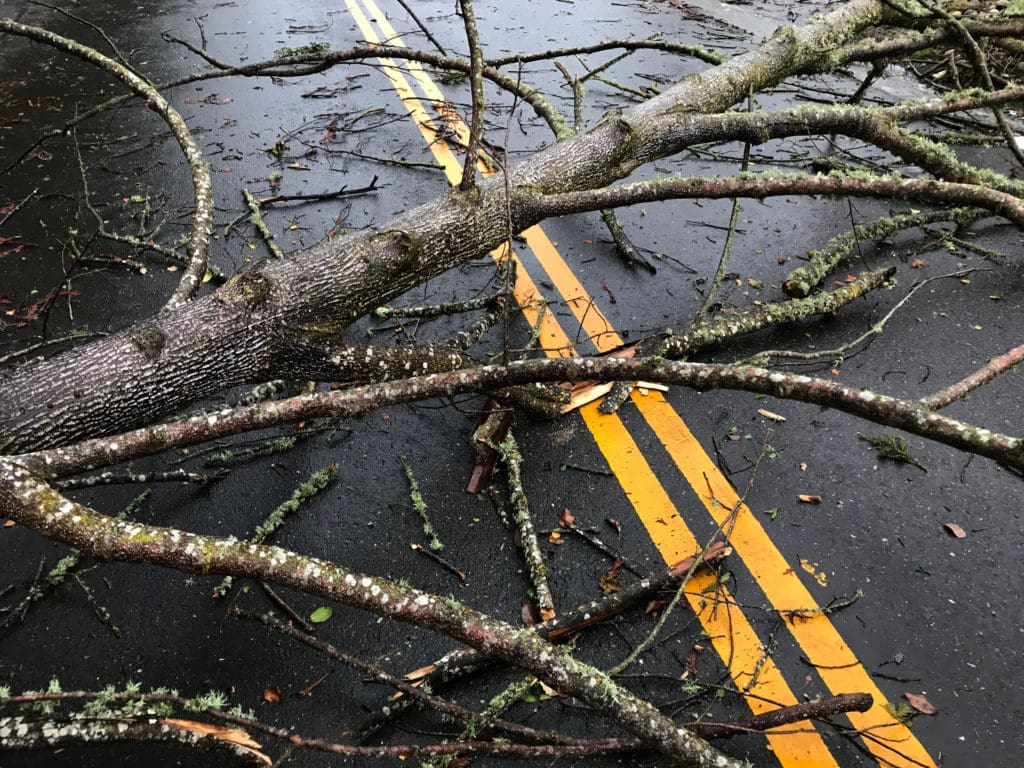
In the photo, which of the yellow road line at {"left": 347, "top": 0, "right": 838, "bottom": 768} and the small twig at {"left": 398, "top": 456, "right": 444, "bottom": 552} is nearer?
the yellow road line at {"left": 347, "top": 0, "right": 838, "bottom": 768}

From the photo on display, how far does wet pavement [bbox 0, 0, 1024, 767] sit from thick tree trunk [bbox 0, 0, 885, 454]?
797 millimetres

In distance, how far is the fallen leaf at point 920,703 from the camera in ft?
7.49

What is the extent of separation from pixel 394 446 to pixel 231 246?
222 cm

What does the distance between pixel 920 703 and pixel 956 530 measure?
2.93 feet

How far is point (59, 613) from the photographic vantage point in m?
2.54

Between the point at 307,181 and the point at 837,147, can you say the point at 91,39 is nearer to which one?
the point at 307,181

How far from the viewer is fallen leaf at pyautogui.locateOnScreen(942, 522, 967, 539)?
283 cm

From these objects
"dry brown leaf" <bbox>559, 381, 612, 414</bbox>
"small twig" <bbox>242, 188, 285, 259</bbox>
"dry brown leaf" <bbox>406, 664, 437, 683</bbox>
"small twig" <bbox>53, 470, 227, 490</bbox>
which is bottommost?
"dry brown leaf" <bbox>406, 664, 437, 683</bbox>

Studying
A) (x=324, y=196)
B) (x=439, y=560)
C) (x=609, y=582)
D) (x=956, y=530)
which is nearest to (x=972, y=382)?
(x=956, y=530)

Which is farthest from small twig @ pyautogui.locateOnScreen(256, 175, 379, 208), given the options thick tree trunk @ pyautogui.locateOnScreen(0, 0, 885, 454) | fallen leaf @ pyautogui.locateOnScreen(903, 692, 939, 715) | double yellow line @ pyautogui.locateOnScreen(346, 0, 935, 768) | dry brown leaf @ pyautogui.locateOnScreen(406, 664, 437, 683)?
fallen leaf @ pyautogui.locateOnScreen(903, 692, 939, 715)

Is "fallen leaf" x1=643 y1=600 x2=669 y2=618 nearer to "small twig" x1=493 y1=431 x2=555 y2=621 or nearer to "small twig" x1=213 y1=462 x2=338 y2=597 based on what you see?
"small twig" x1=493 y1=431 x2=555 y2=621

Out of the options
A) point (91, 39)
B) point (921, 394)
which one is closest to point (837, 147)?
point (921, 394)

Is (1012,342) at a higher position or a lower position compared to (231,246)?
lower

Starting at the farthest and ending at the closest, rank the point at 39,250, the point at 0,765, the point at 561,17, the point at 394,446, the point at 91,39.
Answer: the point at 561,17
the point at 91,39
the point at 39,250
the point at 394,446
the point at 0,765
